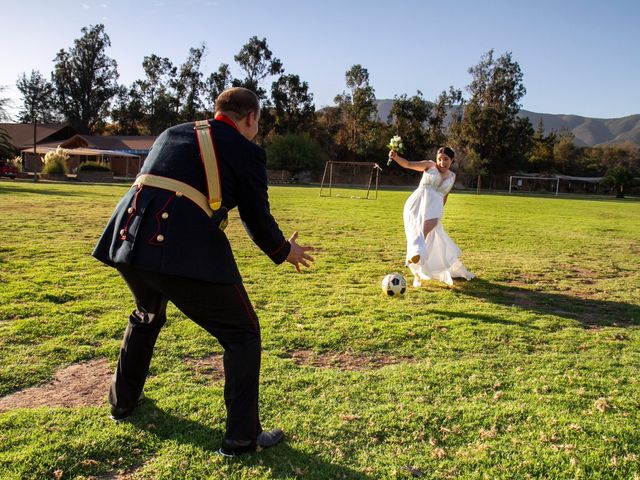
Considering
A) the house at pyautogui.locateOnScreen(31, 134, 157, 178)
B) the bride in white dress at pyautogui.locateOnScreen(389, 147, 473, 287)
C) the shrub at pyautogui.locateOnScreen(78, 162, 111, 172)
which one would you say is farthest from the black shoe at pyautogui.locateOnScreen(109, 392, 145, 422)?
the house at pyautogui.locateOnScreen(31, 134, 157, 178)

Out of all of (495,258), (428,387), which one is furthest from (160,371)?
(495,258)

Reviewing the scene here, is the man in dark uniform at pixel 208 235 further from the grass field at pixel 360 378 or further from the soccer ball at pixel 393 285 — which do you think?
the soccer ball at pixel 393 285

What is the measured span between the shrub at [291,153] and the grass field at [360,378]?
60.7 meters

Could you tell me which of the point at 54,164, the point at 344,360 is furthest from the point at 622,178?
the point at 344,360

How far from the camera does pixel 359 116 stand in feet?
257

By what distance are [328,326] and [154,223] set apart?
345 cm

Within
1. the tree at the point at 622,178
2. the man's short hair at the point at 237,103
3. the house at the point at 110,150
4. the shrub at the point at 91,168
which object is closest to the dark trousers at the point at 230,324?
the man's short hair at the point at 237,103

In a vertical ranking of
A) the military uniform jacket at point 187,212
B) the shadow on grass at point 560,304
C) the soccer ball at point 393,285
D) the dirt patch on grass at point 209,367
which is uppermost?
the military uniform jacket at point 187,212

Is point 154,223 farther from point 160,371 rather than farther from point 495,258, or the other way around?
point 495,258

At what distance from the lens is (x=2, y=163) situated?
47969 millimetres

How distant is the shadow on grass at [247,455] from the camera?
324 centimetres

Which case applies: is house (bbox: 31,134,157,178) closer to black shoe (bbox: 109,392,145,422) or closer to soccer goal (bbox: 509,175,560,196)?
soccer goal (bbox: 509,175,560,196)

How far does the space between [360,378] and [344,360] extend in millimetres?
532

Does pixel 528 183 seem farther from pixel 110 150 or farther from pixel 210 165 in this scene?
pixel 210 165
